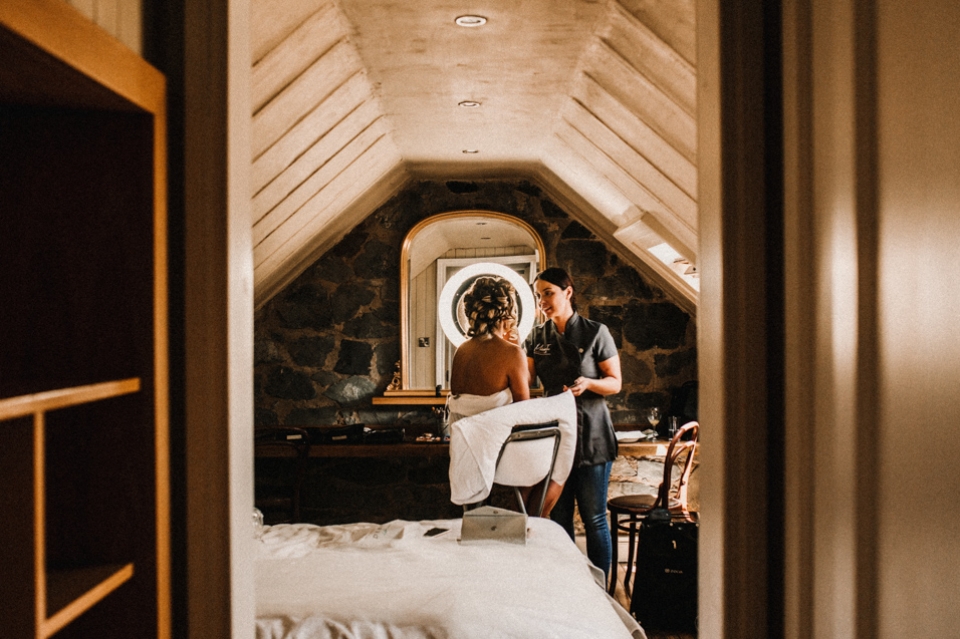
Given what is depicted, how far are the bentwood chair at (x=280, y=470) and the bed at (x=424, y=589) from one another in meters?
1.59

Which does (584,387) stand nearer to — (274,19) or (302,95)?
(302,95)

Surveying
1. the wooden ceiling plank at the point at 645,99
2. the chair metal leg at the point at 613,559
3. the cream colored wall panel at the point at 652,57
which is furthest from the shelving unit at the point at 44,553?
the chair metal leg at the point at 613,559

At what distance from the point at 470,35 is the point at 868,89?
192 cm

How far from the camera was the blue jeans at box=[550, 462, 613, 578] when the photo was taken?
3443 mm

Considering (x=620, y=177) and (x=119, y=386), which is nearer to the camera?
(x=119, y=386)

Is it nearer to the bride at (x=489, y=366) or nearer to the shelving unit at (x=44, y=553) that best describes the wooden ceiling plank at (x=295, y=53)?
the bride at (x=489, y=366)

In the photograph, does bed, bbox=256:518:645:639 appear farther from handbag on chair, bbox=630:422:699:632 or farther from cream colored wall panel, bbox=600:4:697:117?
cream colored wall panel, bbox=600:4:697:117

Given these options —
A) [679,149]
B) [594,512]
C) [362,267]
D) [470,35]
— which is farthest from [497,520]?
[362,267]

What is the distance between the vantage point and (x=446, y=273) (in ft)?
16.6

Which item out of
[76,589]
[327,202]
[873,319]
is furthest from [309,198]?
[873,319]

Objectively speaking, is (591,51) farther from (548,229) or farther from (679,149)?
(548,229)

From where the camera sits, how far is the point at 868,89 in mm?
796

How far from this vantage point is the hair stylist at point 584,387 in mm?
3451

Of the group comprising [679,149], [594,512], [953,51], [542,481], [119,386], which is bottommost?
[594,512]
